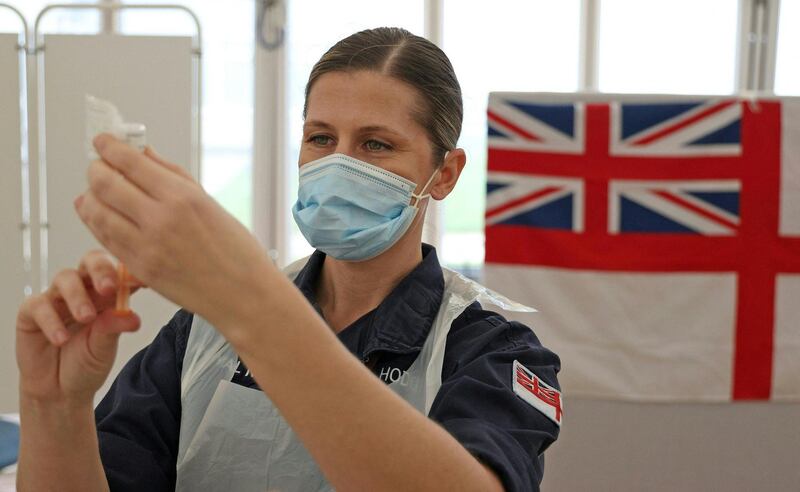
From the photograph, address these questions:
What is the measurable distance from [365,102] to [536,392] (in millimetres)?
450

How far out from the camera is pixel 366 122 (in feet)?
4.09

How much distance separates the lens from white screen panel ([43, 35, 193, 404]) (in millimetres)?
3439

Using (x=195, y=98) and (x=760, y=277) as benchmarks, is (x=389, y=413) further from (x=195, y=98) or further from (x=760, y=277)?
(x=195, y=98)

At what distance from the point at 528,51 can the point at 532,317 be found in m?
2.86

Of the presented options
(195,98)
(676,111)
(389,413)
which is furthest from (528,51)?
(389,413)

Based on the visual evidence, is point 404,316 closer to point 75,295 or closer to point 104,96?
point 75,295

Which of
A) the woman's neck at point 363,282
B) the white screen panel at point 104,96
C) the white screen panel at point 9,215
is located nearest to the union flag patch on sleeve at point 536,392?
the woman's neck at point 363,282

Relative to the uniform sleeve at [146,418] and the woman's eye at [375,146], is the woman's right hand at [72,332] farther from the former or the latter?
the woman's eye at [375,146]

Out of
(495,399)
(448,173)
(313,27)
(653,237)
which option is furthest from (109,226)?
(313,27)

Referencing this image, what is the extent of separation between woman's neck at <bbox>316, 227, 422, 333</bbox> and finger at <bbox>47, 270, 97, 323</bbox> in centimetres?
49

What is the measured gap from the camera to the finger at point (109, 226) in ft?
2.30

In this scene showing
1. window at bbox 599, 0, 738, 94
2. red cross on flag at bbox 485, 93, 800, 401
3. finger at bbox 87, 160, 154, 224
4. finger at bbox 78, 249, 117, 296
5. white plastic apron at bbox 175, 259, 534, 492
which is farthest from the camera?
window at bbox 599, 0, 738, 94

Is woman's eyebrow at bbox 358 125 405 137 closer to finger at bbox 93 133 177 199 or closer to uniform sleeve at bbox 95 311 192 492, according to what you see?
uniform sleeve at bbox 95 311 192 492

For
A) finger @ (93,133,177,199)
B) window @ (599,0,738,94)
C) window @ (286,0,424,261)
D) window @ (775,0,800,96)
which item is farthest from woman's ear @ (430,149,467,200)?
window @ (775,0,800,96)
